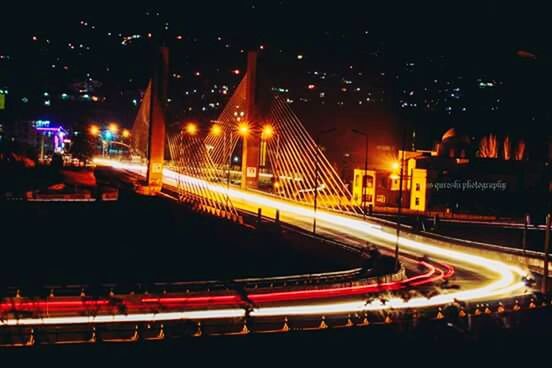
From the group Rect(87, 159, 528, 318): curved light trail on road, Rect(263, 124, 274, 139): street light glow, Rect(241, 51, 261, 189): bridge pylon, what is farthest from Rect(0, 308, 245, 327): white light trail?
Rect(241, 51, 261, 189): bridge pylon

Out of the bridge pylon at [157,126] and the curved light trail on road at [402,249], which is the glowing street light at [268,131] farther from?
the bridge pylon at [157,126]

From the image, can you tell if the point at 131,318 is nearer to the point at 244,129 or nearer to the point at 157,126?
the point at 244,129

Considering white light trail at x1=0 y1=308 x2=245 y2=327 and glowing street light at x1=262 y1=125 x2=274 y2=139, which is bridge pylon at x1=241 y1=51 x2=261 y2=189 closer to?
glowing street light at x1=262 y1=125 x2=274 y2=139

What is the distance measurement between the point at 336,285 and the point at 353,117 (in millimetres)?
74570

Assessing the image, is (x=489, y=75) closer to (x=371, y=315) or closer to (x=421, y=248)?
(x=421, y=248)

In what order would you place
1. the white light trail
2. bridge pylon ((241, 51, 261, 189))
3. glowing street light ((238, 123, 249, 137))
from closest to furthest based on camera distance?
1. the white light trail
2. glowing street light ((238, 123, 249, 137))
3. bridge pylon ((241, 51, 261, 189))

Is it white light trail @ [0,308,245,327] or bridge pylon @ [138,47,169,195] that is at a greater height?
bridge pylon @ [138,47,169,195]

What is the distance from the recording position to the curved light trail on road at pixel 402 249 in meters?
19.3

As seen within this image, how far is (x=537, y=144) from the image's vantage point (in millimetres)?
84312

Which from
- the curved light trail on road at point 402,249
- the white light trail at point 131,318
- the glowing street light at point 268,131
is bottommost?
the white light trail at point 131,318

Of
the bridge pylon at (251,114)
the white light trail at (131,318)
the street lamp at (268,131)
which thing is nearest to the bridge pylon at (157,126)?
the bridge pylon at (251,114)

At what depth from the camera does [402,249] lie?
30766 mm

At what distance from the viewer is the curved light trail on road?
19328mm

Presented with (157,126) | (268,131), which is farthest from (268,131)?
(157,126)
